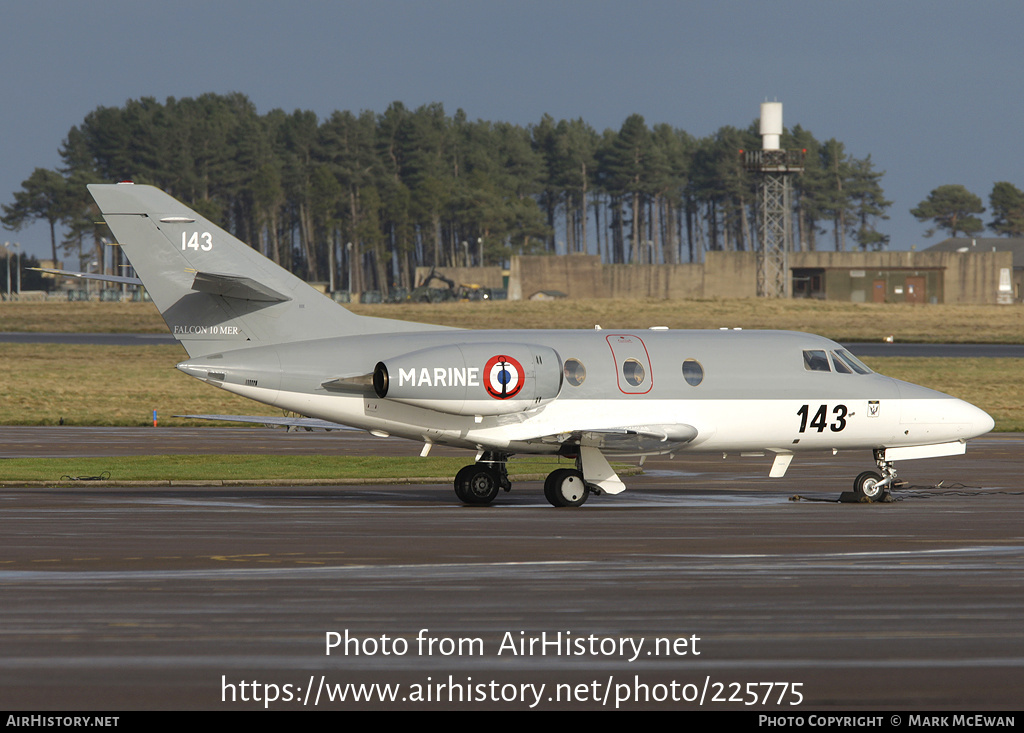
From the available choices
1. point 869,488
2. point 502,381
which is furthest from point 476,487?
point 869,488

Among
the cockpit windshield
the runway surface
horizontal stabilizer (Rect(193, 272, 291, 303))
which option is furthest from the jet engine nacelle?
the cockpit windshield

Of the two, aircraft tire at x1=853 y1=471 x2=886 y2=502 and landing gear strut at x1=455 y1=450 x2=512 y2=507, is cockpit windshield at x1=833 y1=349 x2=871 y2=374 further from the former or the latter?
landing gear strut at x1=455 y1=450 x2=512 y2=507

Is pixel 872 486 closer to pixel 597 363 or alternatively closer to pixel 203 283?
pixel 597 363

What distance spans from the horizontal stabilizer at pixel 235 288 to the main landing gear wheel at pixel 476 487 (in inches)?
171

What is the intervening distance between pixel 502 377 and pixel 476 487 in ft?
7.02

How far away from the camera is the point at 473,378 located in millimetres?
21984

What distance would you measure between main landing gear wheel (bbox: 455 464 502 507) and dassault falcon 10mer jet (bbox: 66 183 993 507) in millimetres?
23

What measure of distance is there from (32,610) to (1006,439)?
30.5 metres

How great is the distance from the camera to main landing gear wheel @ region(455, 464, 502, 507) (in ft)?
75.2

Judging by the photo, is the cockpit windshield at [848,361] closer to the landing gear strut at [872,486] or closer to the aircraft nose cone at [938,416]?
the aircraft nose cone at [938,416]

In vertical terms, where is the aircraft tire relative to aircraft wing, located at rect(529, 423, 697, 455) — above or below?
below

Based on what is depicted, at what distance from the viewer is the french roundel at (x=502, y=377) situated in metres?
22.0

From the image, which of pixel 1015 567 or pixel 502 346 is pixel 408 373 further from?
pixel 1015 567

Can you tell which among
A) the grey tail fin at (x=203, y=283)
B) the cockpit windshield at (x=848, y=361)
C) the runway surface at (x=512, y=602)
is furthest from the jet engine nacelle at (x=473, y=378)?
the cockpit windshield at (x=848, y=361)
